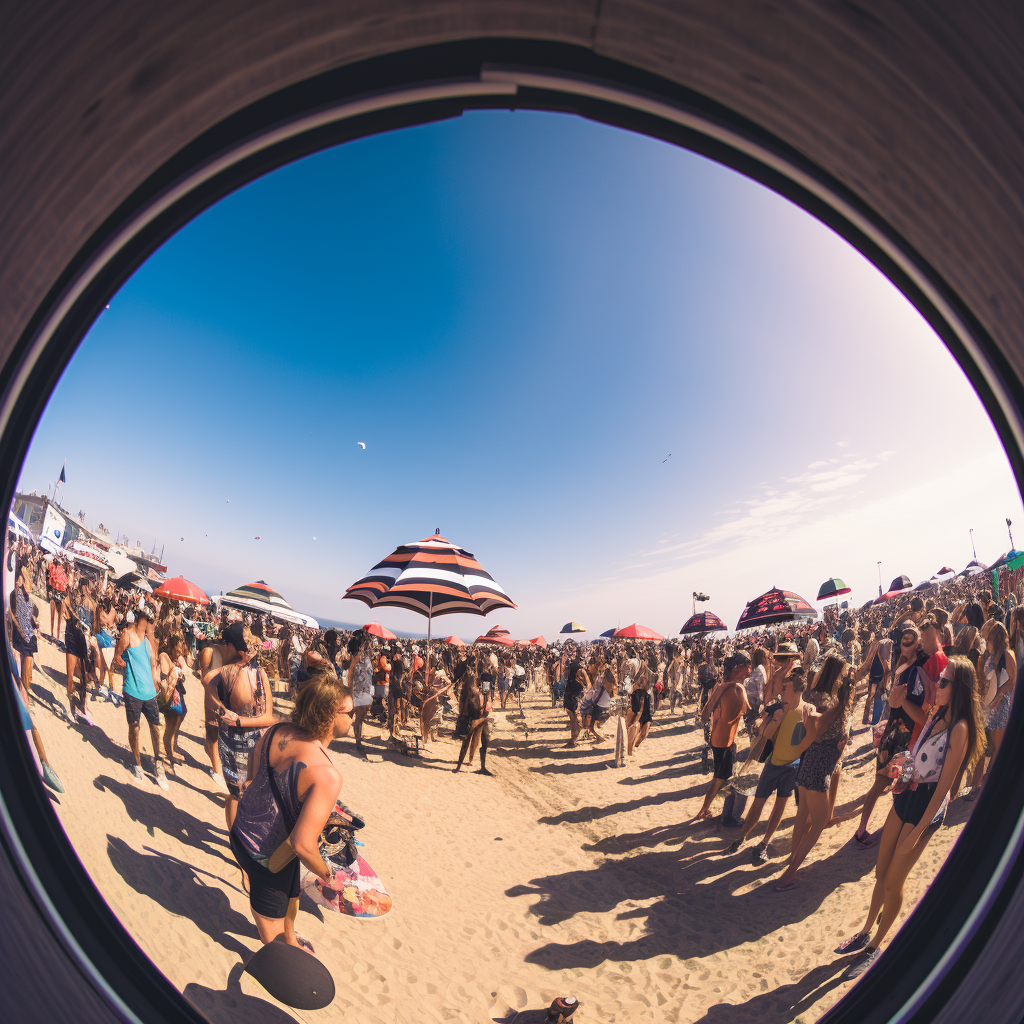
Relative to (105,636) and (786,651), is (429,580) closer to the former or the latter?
(105,636)

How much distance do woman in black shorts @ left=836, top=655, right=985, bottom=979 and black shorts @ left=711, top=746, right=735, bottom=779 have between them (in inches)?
85.4

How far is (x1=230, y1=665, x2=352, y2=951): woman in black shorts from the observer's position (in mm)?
1845

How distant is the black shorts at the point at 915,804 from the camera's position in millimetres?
2205

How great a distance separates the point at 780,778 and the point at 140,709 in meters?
5.86

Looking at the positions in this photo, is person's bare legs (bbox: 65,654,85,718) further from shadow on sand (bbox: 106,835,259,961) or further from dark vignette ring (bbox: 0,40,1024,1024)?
dark vignette ring (bbox: 0,40,1024,1024)

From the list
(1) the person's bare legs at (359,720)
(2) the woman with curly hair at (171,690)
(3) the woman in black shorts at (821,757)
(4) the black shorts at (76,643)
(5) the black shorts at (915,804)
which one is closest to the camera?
(5) the black shorts at (915,804)

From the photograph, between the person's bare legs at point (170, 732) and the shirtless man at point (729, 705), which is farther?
the shirtless man at point (729, 705)

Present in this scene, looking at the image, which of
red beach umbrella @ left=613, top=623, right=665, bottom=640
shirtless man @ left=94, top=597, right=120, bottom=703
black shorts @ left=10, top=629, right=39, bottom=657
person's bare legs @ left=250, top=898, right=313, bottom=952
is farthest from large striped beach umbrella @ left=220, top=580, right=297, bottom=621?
red beach umbrella @ left=613, top=623, right=665, bottom=640

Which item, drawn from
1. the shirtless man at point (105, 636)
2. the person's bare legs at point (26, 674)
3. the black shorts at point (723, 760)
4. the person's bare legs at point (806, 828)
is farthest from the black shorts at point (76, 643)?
the black shorts at point (723, 760)

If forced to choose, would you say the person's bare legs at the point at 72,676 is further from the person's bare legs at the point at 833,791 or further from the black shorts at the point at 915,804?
the person's bare legs at the point at 833,791

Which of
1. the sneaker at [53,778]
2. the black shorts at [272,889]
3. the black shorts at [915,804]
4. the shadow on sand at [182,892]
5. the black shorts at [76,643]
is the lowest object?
the shadow on sand at [182,892]

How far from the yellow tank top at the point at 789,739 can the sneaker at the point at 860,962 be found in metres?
1.15

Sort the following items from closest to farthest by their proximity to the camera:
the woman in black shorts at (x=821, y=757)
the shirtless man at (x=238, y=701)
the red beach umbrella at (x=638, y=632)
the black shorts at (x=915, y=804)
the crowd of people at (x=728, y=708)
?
the crowd of people at (x=728, y=708), the black shorts at (x=915, y=804), the woman in black shorts at (x=821, y=757), the shirtless man at (x=238, y=701), the red beach umbrella at (x=638, y=632)

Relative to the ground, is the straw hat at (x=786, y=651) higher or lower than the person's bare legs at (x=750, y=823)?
higher
